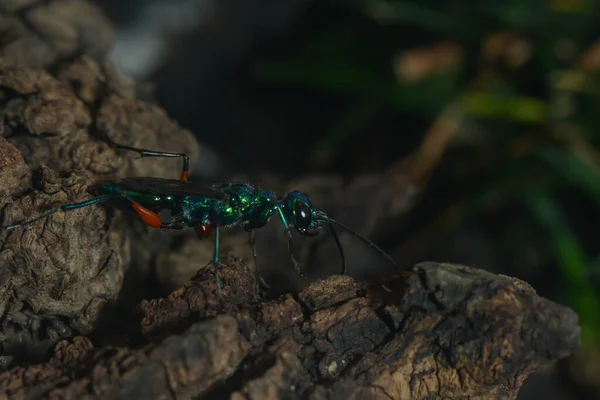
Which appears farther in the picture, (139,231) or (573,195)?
(573,195)

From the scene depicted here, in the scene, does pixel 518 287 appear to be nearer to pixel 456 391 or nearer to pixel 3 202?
pixel 456 391

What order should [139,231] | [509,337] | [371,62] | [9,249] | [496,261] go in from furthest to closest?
[371,62]
[496,261]
[139,231]
[9,249]
[509,337]

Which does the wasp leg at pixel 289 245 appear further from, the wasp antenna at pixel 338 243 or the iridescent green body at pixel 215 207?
the wasp antenna at pixel 338 243

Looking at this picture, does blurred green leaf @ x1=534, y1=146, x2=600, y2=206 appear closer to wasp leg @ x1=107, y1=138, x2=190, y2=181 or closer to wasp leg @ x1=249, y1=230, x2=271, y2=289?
wasp leg @ x1=249, y1=230, x2=271, y2=289

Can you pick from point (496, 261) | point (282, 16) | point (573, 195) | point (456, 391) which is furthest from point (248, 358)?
point (282, 16)

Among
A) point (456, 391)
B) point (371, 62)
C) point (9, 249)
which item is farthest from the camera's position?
point (371, 62)

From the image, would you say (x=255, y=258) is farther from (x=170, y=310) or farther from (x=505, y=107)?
(x=505, y=107)

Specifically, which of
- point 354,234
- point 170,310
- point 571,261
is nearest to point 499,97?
point 571,261

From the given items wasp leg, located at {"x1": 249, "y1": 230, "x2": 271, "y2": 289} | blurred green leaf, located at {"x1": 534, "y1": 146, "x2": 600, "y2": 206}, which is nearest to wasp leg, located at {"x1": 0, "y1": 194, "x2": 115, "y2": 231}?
wasp leg, located at {"x1": 249, "y1": 230, "x2": 271, "y2": 289}
